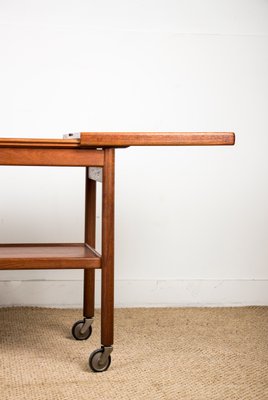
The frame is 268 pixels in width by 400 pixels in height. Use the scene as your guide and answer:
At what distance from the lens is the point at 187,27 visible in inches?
117

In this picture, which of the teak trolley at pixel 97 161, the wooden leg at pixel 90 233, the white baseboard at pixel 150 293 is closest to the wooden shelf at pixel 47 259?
the teak trolley at pixel 97 161

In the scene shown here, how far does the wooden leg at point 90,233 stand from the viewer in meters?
2.38

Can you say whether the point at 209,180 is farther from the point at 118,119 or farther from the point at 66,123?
the point at 66,123

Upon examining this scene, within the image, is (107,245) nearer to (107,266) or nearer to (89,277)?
(107,266)

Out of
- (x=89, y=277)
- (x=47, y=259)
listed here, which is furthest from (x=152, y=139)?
(x=89, y=277)

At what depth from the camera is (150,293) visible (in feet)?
9.86

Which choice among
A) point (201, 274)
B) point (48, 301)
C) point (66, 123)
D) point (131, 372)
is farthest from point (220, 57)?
point (131, 372)

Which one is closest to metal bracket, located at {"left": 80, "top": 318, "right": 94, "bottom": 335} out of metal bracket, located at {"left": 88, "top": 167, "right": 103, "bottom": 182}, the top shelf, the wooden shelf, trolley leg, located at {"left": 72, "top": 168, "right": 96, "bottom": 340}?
trolley leg, located at {"left": 72, "top": 168, "right": 96, "bottom": 340}

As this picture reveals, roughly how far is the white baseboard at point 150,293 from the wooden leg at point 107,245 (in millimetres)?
890

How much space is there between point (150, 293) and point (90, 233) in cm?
71

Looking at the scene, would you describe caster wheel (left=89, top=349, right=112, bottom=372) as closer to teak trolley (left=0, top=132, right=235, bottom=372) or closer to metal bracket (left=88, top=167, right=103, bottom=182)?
teak trolley (left=0, top=132, right=235, bottom=372)

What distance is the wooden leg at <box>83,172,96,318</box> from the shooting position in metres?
2.38

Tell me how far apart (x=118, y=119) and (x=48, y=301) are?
87 cm

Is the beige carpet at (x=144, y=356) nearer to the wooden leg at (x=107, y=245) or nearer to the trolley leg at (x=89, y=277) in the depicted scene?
the trolley leg at (x=89, y=277)
